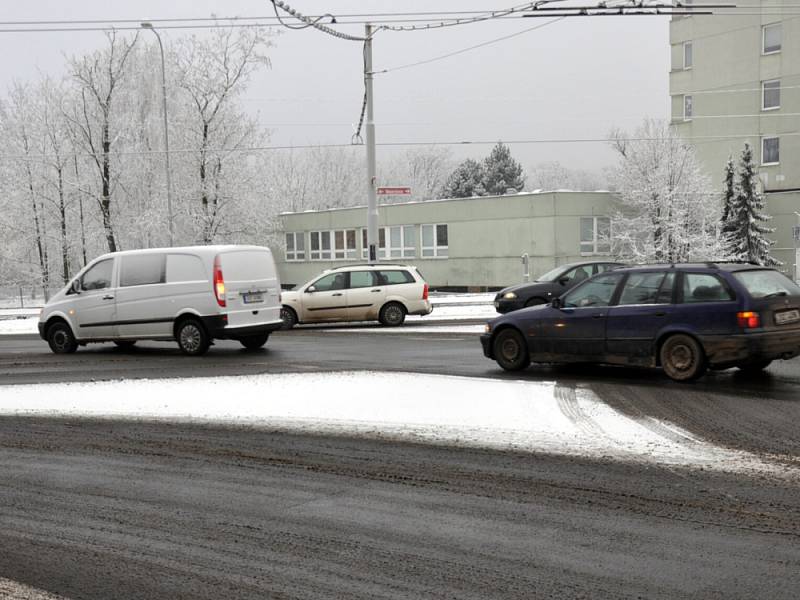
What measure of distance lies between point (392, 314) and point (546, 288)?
3.90 metres

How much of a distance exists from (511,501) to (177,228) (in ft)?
135

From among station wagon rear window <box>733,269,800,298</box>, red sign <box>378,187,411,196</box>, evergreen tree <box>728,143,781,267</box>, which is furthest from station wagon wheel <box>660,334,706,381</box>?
evergreen tree <box>728,143,781,267</box>

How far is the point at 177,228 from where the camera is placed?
45.1 metres

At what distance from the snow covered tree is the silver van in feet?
94.8

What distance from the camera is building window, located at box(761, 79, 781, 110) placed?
5194 centimetres

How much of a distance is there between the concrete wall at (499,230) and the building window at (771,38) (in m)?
17.4

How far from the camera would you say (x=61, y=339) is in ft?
57.1

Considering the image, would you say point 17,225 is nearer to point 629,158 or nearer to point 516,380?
point 629,158

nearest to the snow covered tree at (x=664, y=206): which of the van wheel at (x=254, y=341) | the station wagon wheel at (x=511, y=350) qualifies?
the van wheel at (x=254, y=341)

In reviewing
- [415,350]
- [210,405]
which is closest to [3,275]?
[415,350]

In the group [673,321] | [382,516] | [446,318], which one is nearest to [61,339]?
[446,318]

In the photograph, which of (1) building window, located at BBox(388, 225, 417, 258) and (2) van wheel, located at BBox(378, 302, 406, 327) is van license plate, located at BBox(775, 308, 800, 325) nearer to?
(2) van wheel, located at BBox(378, 302, 406, 327)

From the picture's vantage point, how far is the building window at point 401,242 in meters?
46.2

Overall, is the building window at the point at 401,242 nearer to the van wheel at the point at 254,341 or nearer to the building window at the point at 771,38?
the building window at the point at 771,38
